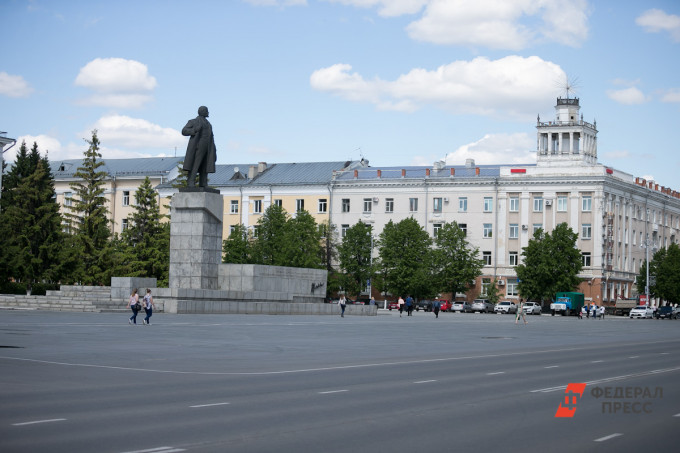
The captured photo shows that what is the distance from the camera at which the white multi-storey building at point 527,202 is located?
322 ft

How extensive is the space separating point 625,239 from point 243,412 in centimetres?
9679

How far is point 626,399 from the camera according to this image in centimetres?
1536

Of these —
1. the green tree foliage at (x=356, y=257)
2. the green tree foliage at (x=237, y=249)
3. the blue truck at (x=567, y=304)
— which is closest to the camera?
the blue truck at (x=567, y=304)

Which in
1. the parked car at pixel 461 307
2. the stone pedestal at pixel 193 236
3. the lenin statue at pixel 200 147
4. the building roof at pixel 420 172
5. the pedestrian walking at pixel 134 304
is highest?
the building roof at pixel 420 172

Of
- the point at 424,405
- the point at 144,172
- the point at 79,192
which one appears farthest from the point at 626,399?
the point at 144,172

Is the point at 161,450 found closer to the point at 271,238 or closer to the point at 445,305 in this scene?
the point at 445,305

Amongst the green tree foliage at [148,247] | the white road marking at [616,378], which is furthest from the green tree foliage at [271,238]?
the white road marking at [616,378]

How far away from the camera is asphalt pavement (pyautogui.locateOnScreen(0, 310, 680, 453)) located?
34.8 ft

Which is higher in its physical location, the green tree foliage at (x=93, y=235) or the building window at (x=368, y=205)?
the building window at (x=368, y=205)

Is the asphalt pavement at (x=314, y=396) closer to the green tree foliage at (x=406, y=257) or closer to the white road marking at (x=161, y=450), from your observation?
the white road marking at (x=161, y=450)

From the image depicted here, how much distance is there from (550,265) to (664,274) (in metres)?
19.7

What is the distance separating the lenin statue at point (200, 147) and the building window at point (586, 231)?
208 ft

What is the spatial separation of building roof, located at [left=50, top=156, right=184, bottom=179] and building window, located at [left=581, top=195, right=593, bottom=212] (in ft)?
153

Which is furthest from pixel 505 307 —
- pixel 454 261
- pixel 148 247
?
pixel 148 247
